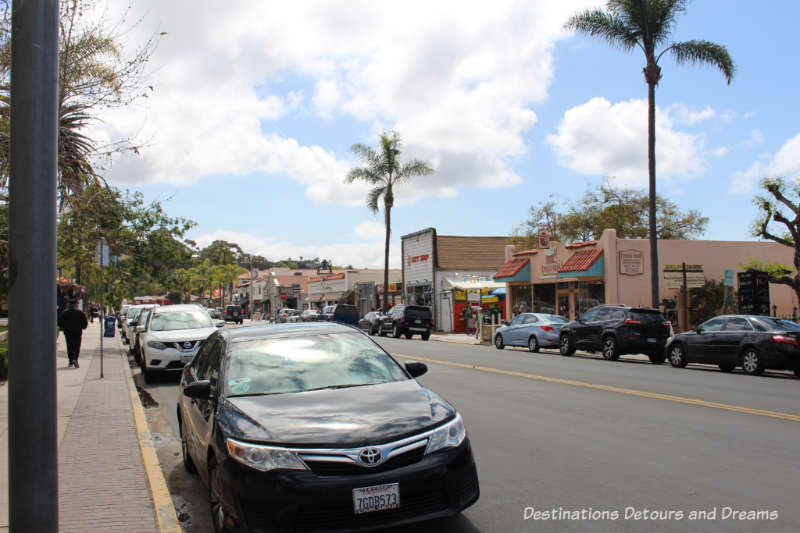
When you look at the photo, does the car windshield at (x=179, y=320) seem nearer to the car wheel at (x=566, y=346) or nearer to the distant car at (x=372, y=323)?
the car wheel at (x=566, y=346)

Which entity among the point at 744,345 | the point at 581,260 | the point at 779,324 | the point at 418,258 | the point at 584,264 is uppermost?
the point at 418,258

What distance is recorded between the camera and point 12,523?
3725 mm

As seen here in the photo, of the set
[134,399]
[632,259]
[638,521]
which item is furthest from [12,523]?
[632,259]

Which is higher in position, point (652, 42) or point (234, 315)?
point (652, 42)

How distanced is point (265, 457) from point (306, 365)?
4.93ft

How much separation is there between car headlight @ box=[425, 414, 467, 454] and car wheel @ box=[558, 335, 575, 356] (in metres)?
19.3

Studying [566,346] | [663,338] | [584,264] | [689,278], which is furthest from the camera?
[584,264]

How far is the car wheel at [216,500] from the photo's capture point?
186 inches

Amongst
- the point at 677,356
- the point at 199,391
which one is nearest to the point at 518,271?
the point at 677,356

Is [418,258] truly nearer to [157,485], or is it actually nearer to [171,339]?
[171,339]

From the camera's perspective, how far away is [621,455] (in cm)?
743

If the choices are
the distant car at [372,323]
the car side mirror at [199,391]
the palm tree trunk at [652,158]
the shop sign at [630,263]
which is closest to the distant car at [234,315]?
the distant car at [372,323]

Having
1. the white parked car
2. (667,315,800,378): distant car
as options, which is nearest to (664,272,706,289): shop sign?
Answer: (667,315,800,378): distant car

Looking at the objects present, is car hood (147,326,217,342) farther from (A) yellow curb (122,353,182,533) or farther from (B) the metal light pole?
(B) the metal light pole
